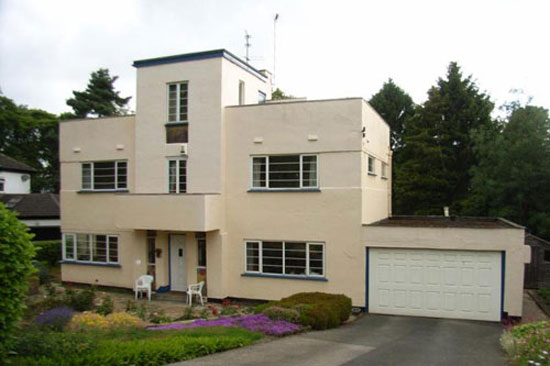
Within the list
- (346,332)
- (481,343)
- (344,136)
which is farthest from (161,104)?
(481,343)

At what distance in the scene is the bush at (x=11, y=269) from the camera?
7191mm

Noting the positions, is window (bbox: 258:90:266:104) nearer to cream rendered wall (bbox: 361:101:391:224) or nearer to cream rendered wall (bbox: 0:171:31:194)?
cream rendered wall (bbox: 361:101:391:224)

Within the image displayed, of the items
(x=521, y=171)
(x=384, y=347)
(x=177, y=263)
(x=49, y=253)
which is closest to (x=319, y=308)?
(x=384, y=347)

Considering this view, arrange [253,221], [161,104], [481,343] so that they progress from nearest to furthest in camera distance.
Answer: [481,343] < [253,221] < [161,104]

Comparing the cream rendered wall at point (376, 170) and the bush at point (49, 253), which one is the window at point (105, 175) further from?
the cream rendered wall at point (376, 170)

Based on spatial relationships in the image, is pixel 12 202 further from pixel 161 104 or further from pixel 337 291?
pixel 337 291

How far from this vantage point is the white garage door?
14675 mm

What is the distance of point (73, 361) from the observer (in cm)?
770

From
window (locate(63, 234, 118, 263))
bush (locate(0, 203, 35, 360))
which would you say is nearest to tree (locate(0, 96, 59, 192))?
window (locate(63, 234, 118, 263))

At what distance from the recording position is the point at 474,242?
14.7 meters

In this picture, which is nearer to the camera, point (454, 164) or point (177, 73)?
point (177, 73)

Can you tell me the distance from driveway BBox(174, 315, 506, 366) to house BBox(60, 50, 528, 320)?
6.08ft

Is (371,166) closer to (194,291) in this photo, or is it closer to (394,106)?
(194,291)

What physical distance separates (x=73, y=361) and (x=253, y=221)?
9.88 meters
